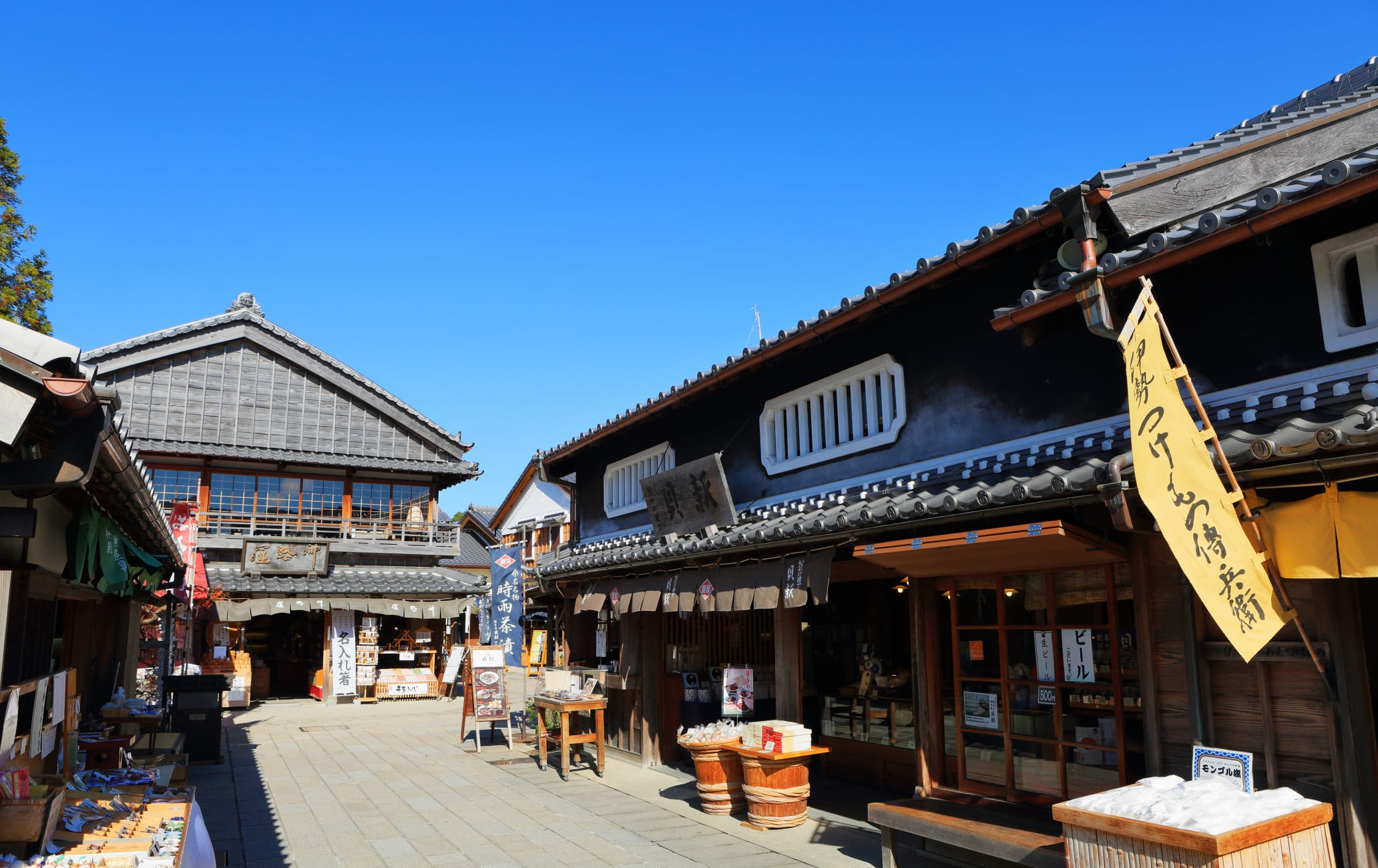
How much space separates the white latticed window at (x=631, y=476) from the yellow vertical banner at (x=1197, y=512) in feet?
30.5

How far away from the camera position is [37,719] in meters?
6.30

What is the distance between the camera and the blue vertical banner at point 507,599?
16.9 m

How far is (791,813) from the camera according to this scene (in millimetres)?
9516

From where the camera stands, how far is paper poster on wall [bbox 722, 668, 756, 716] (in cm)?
1081

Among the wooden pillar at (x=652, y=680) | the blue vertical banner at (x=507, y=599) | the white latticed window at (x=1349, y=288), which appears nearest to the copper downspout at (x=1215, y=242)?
the white latticed window at (x=1349, y=288)

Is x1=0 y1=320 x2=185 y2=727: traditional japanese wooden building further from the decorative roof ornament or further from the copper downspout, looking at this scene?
the decorative roof ornament

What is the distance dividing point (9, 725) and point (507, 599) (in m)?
11.9

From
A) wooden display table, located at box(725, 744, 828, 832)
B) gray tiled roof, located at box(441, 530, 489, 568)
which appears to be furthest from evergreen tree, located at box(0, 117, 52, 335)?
gray tiled roof, located at box(441, 530, 489, 568)

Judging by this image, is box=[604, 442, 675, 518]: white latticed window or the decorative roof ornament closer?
box=[604, 442, 675, 518]: white latticed window

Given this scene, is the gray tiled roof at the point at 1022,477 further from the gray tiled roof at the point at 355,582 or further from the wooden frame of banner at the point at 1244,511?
the gray tiled roof at the point at 355,582

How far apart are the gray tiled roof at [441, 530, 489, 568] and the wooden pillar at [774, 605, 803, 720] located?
31073mm

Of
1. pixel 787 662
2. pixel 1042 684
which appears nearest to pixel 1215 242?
pixel 1042 684

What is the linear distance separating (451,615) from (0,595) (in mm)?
22301

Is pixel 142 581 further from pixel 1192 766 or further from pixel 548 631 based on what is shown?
pixel 548 631
